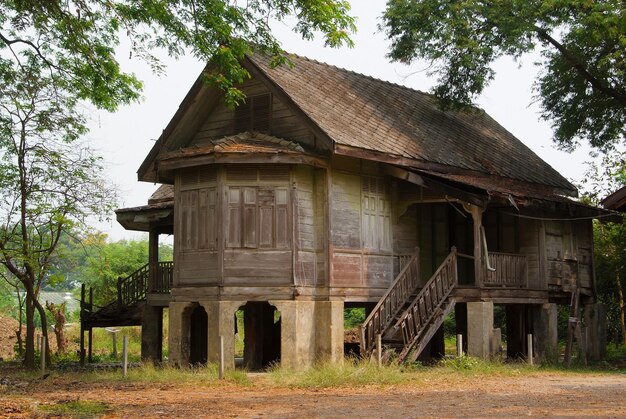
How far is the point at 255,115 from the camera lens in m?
22.9

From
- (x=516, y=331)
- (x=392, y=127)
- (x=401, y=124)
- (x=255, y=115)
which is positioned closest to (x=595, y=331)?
(x=516, y=331)

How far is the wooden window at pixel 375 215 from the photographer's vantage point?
22.3 metres

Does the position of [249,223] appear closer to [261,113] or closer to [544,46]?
[261,113]

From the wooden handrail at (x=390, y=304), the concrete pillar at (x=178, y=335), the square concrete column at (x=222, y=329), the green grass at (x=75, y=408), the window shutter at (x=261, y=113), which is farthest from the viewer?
the window shutter at (x=261, y=113)

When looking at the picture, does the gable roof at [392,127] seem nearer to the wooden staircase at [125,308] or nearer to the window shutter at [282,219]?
the window shutter at [282,219]

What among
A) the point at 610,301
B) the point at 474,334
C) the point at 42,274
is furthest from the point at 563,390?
the point at 610,301

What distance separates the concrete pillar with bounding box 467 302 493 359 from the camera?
22.2m

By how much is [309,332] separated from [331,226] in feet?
8.51

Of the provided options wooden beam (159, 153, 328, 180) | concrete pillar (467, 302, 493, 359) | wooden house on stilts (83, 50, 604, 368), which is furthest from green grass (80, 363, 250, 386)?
concrete pillar (467, 302, 493, 359)

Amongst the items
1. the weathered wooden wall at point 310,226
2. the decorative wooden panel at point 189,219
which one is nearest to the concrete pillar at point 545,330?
the weathered wooden wall at point 310,226

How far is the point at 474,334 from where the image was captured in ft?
73.7

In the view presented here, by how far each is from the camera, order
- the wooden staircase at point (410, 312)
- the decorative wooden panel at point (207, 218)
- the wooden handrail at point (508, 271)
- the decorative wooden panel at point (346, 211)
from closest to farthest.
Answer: the wooden staircase at point (410, 312) → the decorative wooden panel at point (207, 218) → the decorative wooden panel at point (346, 211) → the wooden handrail at point (508, 271)

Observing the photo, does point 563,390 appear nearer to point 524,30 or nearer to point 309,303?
point 309,303

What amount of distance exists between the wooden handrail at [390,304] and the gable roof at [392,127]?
8.94ft
